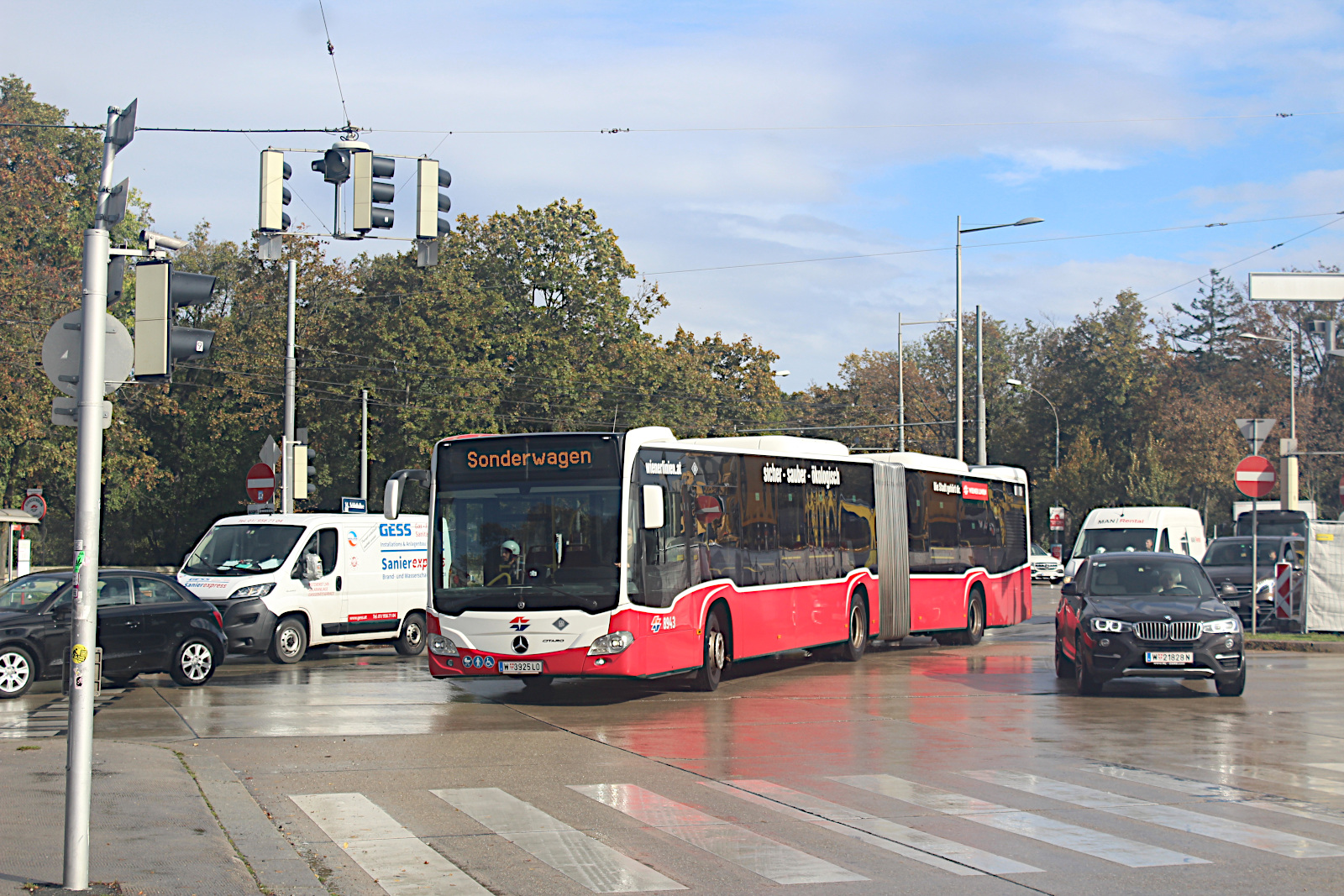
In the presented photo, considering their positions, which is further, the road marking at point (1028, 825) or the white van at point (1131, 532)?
the white van at point (1131, 532)

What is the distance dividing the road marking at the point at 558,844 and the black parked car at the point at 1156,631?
28.8 feet

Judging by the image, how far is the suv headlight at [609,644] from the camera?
50.4ft

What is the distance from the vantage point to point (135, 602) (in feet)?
56.2

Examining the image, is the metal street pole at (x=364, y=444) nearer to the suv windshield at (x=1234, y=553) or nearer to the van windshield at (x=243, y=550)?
the suv windshield at (x=1234, y=553)

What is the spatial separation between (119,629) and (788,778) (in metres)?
9.55

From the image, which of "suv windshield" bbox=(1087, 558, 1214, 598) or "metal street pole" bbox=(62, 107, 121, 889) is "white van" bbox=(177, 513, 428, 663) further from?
"metal street pole" bbox=(62, 107, 121, 889)

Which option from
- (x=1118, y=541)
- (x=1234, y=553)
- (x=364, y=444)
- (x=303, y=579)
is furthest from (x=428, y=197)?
(x=364, y=444)

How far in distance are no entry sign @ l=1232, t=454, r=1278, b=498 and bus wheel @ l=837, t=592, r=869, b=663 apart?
7.59m

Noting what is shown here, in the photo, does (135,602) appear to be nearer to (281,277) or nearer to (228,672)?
(228,672)

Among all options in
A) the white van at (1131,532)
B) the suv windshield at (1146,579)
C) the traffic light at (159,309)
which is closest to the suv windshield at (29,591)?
the traffic light at (159,309)

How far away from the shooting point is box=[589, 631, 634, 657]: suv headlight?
15.4 meters

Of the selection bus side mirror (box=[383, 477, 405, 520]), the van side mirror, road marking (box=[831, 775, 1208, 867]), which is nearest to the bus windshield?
the van side mirror

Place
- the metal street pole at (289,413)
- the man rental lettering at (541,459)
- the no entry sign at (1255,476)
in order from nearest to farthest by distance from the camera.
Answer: the man rental lettering at (541,459) < the no entry sign at (1255,476) < the metal street pole at (289,413)

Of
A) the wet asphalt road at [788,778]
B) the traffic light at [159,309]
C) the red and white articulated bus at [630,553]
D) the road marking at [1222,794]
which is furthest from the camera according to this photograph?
the red and white articulated bus at [630,553]
